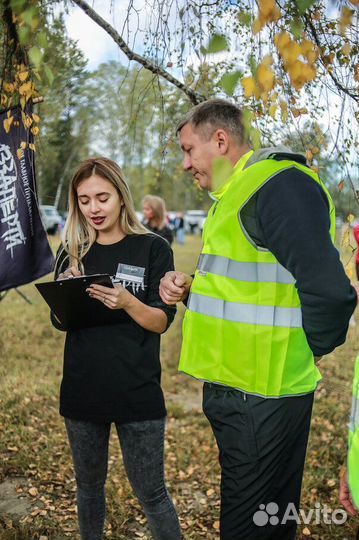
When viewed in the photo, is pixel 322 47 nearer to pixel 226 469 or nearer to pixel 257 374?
pixel 257 374

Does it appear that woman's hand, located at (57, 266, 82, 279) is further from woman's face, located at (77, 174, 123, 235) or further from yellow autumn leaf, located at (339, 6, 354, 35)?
yellow autumn leaf, located at (339, 6, 354, 35)

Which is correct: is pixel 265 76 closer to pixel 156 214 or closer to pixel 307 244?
pixel 307 244

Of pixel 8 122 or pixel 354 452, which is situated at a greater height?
pixel 8 122

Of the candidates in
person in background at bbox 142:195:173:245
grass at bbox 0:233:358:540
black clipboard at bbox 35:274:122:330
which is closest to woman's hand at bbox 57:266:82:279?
black clipboard at bbox 35:274:122:330

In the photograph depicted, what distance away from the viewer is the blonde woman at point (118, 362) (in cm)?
242

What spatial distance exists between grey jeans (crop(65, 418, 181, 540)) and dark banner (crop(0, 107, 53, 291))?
1147 mm

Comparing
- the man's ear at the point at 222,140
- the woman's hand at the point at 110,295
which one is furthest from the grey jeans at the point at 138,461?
the man's ear at the point at 222,140

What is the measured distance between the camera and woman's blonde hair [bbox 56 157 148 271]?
254 cm

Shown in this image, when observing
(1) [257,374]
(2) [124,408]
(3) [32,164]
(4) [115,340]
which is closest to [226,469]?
(1) [257,374]

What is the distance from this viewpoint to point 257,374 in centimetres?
185

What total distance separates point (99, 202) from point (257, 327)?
1.07 metres

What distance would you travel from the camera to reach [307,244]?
164cm

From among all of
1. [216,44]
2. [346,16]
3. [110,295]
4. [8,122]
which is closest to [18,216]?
[8,122]

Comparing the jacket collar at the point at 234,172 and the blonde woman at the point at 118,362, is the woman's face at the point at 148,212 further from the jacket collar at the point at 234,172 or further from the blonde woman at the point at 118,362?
the jacket collar at the point at 234,172
